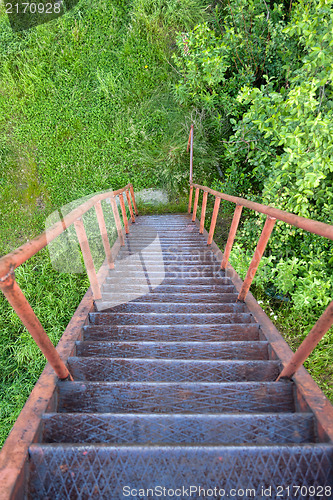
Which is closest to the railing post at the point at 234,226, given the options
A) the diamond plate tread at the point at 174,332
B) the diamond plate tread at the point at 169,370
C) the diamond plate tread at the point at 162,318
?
the diamond plate tread at the point at 162,318

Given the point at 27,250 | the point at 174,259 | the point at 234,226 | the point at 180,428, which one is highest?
the point at 27,250

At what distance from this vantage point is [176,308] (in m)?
2.39

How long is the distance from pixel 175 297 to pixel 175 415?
1460 mm

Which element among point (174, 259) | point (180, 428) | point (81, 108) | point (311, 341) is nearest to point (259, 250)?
point (311, 341)

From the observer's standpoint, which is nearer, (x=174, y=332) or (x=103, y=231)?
(x=174, y=332)

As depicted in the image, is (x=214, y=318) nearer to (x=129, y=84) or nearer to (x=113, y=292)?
(x=113, y=292)

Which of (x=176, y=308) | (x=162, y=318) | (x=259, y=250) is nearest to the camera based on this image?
(x=259, y=250)

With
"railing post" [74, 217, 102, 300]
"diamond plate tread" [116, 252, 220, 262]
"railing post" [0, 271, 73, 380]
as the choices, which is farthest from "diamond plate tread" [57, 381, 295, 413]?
"diamond plate tread" [116, 252, 220, 262]

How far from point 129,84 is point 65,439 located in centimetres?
893

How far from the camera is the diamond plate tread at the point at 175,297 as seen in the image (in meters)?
2.51

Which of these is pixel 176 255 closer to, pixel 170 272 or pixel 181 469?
pixel 170 272

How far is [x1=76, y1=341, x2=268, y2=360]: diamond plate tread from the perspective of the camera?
177cm

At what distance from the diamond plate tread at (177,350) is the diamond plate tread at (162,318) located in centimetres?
36

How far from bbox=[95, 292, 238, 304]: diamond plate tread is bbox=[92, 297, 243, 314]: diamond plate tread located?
3.2 inches
